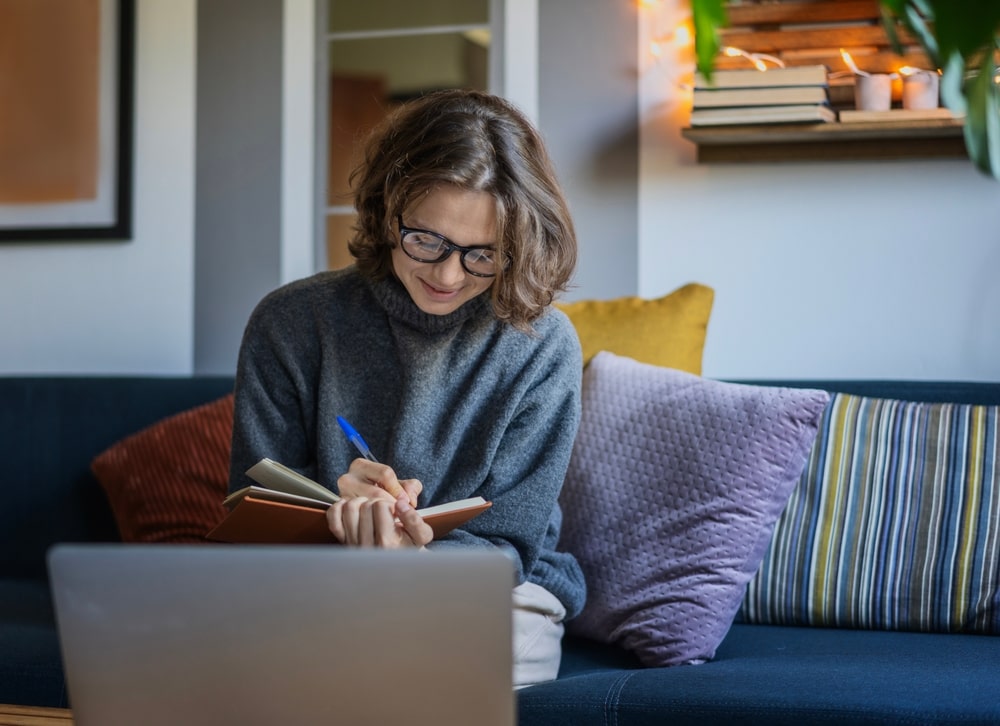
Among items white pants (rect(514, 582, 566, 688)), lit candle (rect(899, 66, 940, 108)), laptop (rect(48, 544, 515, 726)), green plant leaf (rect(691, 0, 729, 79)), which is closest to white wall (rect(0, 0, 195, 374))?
white pants (rect(514, 582, 566, 688))

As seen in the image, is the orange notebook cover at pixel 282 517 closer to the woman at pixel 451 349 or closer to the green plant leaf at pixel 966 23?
the woman at pixel 451 349

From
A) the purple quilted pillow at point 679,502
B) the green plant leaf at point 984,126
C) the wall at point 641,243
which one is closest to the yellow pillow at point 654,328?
the wall at point 641,243

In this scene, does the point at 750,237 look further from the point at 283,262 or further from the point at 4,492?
the point at 4,492

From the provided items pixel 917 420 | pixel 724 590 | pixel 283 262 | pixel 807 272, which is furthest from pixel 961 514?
pixel 283 262

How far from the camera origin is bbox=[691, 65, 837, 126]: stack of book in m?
2.22

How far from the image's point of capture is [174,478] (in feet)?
7.30

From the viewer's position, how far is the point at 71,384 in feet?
8.03

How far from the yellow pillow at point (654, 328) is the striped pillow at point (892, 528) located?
1.01 ft

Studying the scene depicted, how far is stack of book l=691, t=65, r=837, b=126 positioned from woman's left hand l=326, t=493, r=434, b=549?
48.9 inches

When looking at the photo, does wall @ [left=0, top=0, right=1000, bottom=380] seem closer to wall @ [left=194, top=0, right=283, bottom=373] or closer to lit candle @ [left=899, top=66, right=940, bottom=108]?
wall @ [left=194, top=0, right=283, bottom=373]

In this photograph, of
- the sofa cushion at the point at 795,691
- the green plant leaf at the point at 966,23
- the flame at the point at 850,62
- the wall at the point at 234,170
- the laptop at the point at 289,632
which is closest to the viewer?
the green plant leaf at the point at 966,23

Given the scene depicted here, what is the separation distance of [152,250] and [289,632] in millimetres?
2072

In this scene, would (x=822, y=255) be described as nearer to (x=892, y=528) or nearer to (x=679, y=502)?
(x=892, y=528)

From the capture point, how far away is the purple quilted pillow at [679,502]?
1.74m
